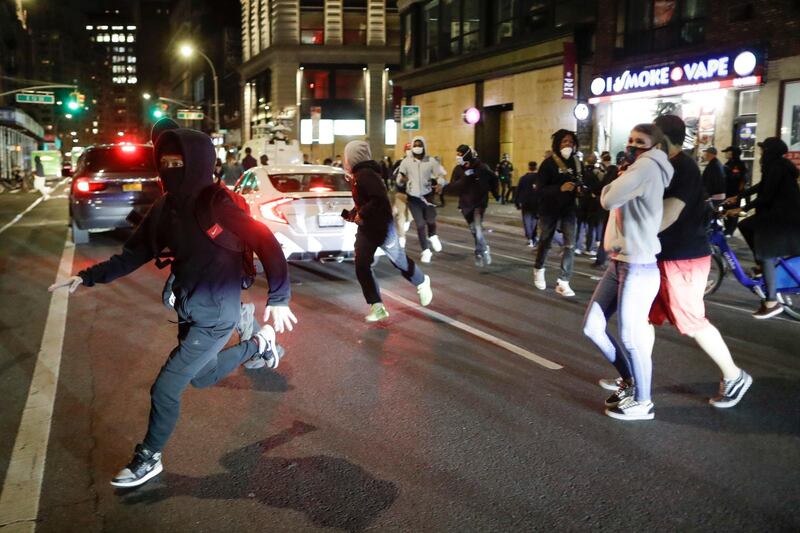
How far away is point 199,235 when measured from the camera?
3.86 metres

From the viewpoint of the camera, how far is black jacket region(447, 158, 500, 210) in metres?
11.9

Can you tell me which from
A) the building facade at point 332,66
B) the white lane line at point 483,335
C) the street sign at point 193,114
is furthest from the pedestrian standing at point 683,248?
the street sign at point 193,114

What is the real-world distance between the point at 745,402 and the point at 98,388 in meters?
4.74

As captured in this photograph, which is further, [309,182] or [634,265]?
[309,182]

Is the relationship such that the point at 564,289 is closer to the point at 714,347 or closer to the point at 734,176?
the point at 714,347

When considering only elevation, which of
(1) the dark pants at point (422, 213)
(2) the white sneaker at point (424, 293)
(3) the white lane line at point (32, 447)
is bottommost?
(3) the white lane line at point (32, 447)

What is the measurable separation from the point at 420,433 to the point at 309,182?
7213 mm

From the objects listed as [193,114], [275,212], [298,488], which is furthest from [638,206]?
[193,114]

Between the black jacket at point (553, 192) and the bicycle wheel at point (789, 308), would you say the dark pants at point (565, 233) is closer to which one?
the black jacket at point (553, 192)

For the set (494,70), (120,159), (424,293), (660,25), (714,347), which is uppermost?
(660,25)

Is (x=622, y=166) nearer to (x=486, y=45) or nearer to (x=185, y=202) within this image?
(x=185, y=202)

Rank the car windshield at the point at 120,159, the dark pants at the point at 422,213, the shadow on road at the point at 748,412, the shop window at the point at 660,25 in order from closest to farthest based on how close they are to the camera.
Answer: the shadow on road at the point at 748,412, the dark pants at the point at 422,213, the car windshield at the point at 120,159, the shop window at the point at 660,25

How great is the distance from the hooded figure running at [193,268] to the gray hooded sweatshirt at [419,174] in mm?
8416

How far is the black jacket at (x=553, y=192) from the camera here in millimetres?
9273
